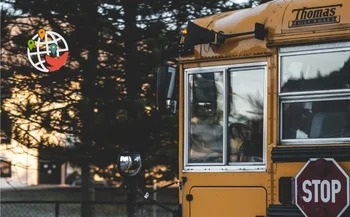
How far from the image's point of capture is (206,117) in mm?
5160

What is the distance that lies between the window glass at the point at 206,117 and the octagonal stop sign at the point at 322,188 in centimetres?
73

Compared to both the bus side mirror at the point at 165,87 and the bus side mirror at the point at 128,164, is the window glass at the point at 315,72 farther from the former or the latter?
the bus side mirror at the point at 128,164

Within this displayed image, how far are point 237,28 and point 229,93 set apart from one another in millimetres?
498

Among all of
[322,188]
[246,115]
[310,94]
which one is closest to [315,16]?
[310,94]

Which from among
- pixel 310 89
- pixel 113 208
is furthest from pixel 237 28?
pixel 113 208

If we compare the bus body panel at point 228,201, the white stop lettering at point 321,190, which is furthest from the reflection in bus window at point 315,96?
the bus body panel at point 228,201

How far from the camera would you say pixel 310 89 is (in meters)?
4.59

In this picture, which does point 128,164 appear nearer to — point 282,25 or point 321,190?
point 321,190

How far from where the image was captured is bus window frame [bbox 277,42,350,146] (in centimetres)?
446

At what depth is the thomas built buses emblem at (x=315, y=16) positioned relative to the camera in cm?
460

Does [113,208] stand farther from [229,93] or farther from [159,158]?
[229,93]

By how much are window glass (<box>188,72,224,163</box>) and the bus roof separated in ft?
0.66

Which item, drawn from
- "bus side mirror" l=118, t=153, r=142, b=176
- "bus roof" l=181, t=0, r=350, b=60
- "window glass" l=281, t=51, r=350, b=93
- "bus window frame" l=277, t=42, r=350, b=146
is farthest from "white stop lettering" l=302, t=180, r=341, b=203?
"bus side mirror" l=118, t=153, r=142, b=176

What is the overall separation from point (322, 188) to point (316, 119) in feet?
1.58
